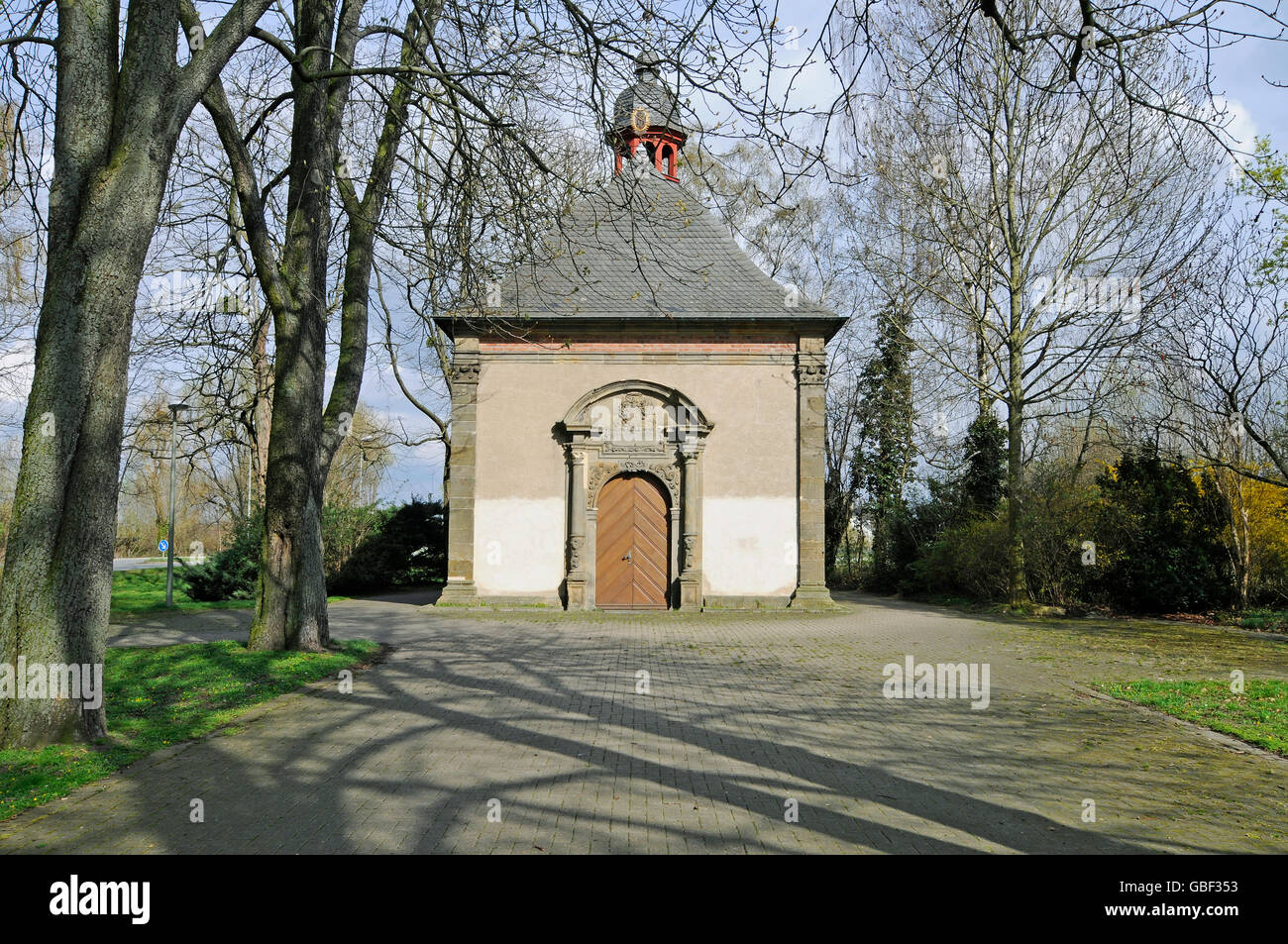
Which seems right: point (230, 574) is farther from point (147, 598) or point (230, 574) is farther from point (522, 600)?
point (522, 600)

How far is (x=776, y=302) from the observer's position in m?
18.7

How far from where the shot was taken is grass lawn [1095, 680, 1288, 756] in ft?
22.1

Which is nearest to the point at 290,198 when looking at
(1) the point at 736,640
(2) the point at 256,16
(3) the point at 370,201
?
(3) the point at 370,201

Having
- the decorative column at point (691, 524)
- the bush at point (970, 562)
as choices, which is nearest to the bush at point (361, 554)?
the decorative column at point (691, 524)

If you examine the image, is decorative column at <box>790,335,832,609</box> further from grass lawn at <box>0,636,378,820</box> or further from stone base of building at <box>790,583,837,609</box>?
grass lawn at <box>0,636,378,820</box>

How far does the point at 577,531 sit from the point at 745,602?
13.0 ft

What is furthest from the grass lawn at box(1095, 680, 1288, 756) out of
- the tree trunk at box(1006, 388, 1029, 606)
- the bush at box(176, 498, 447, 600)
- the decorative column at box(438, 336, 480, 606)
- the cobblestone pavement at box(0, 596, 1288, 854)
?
the bush at box(176, 498, 447, 600)

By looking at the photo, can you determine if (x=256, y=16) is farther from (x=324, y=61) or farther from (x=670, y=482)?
(x=670, y=482)

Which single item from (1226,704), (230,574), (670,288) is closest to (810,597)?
(670,288)

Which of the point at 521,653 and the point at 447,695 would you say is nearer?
the point at 447,695

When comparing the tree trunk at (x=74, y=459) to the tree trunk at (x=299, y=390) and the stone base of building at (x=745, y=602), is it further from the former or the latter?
the stone base of building at (x=745, y=602)

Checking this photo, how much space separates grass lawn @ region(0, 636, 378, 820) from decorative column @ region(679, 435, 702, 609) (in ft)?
24.9

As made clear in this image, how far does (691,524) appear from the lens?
1791 centimetres

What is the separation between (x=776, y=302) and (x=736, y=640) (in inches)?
340
